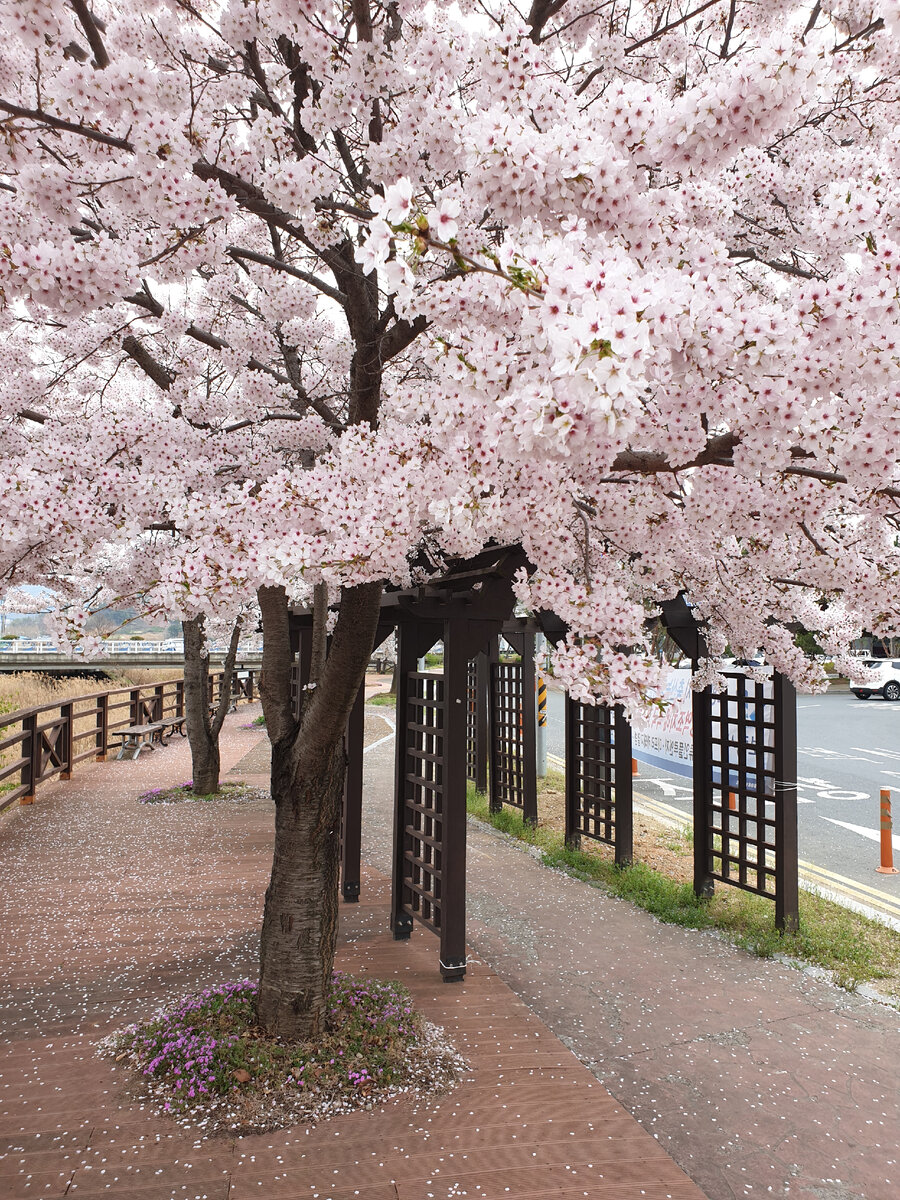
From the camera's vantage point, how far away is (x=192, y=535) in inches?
130

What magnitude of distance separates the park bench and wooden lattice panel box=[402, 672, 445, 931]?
29.0ft

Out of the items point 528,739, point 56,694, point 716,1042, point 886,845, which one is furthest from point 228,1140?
point 56,694

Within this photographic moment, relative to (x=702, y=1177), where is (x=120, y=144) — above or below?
above

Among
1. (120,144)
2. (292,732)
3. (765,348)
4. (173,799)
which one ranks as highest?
(120,144)

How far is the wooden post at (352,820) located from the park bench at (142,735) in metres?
8.01

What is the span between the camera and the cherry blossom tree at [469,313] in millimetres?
1977

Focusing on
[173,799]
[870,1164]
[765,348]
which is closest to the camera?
[765,348]

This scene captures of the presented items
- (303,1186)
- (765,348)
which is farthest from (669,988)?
(765,348)

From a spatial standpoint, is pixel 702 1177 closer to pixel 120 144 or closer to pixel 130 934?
pixel 130 934

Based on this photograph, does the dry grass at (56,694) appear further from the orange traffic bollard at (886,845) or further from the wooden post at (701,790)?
the orange traffic bollard at (886,845)

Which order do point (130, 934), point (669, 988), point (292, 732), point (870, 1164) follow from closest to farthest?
point (870, 1164) → point (292, 732) → point (669, 988) → point (130, 934)

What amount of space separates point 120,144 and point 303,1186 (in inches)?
145

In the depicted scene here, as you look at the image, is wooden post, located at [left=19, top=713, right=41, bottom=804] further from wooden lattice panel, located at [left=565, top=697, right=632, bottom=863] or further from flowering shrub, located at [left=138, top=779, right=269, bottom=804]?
wooden lattice panel, located at [left=565, top=697, right=632, bottom=863]

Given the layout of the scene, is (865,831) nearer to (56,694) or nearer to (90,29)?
(90,29)
